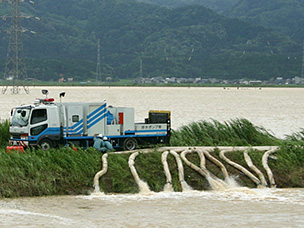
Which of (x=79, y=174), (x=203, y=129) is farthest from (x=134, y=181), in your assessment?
(x=203, y=129)

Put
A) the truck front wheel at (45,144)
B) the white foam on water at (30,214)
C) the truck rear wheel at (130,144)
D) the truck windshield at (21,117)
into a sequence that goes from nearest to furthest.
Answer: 1. the white foam on water at (30,214)
2. the truck front wheel at (45,144)
3. the truck windshield at (21,117)
4. the truck rear wheel at (130,144)

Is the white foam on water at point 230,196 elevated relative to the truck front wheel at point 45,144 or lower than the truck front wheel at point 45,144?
lower

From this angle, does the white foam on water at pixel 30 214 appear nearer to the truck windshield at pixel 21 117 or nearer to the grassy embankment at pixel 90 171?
the grassy embankment at pixel 90 171

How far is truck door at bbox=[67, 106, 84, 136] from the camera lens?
2661cm

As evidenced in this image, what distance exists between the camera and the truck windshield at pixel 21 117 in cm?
2620

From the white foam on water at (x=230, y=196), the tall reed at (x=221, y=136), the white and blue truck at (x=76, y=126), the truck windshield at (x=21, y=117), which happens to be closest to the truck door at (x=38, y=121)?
the white and blue truck at (x=76, y=126)

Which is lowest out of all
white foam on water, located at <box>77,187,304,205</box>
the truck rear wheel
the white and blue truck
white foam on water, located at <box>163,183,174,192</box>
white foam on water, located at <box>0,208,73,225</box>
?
white foam on water, located at <box>0,208,73,225</box>

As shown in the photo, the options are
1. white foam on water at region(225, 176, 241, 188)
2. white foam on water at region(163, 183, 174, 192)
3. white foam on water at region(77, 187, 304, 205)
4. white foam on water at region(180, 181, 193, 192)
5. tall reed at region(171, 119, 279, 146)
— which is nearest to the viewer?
white foam on water at region(77, 187, 304, 205)

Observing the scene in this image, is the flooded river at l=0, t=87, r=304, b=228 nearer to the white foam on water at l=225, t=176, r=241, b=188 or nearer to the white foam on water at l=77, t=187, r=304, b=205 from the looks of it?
the white foam on water at l=77, t=187, r=304, b=205

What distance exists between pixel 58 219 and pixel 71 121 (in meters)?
8.17

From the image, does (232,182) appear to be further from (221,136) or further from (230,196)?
(221,136)

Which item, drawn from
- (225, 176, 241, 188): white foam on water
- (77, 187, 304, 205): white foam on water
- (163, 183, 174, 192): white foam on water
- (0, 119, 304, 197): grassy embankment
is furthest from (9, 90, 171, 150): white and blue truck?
(77, 187, 304, 205): white foam on water

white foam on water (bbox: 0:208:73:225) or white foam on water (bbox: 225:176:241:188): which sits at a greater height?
white foam on water (bbox: 225:176:241:188)

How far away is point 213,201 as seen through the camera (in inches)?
871
